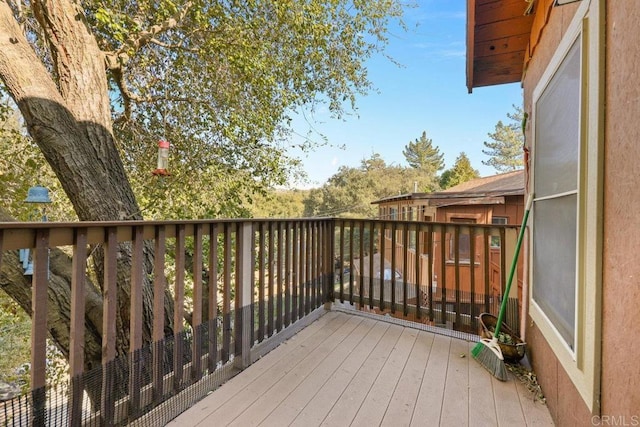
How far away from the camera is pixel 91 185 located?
9.42 ft

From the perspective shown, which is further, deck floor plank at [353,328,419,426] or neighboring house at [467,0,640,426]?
deck floor plank at [353,328,419,426]

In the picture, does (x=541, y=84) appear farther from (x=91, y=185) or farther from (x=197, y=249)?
(x=91, y=185)

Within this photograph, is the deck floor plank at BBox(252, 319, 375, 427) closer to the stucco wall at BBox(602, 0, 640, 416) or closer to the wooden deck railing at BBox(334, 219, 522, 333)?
the wooden deck railing at BBox(334, 219, 522, 333)

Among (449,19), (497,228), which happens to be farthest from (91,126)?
(449,19)

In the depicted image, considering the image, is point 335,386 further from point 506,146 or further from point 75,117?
point 506,146

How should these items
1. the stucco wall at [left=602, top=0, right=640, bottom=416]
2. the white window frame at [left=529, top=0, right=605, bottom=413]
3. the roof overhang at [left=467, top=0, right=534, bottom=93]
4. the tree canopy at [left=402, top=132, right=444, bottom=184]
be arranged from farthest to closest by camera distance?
the tree canopy at [left=402, top=132, right=444, bottom=184]
the roof overhang at [left=467, top=0, right=534, bottom=93]
the white window frame at [left=529, top=0, right=605, bottom=413]
the stucco wall at [left=602, top=0, right=640, bottom=416]

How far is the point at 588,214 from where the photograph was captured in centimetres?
119

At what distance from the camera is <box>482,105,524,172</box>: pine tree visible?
87.1ft

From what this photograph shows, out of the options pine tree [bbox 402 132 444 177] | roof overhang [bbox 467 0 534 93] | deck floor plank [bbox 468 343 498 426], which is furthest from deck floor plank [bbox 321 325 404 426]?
pine tree [bbox 402 132 444 177]

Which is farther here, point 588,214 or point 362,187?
point 362,187

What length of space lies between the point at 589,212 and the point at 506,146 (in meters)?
30.7

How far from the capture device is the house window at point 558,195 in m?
1.41

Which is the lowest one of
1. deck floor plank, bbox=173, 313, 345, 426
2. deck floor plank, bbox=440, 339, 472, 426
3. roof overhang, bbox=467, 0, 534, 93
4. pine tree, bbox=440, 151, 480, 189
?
deck floor plank, bbox=440, 339, 472, 426

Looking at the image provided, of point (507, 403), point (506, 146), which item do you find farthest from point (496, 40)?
point (506, 146)
